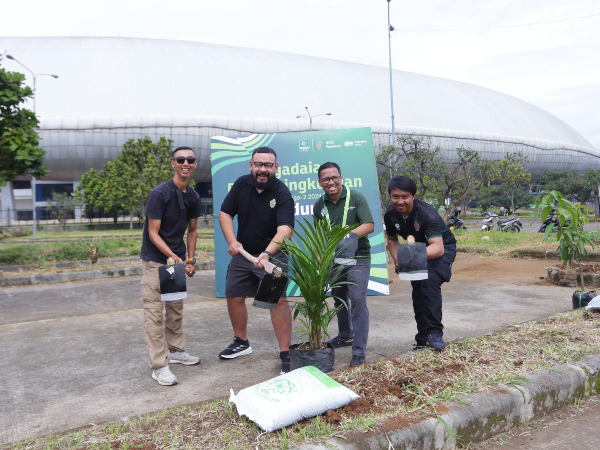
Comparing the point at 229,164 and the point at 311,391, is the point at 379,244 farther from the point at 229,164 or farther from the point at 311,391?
the point at 311,391

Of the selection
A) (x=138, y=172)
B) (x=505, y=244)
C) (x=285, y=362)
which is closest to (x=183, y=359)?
(x=285, y=362)

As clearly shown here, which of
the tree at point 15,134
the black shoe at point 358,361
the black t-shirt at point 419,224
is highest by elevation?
the tree at point 15,134

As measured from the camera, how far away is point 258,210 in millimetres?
4047

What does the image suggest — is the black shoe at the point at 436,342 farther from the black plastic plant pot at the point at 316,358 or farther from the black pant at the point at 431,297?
the black plastic plant pot at the point at 316,358

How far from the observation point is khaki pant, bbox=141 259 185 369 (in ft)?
12.3

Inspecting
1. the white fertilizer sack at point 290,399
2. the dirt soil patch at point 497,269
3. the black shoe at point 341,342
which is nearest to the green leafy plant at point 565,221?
the black shoe at point 341,342

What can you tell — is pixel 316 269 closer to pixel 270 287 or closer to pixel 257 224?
pixel 270 287

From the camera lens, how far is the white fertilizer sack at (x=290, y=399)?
249cm

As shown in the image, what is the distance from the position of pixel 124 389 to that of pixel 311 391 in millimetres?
1666

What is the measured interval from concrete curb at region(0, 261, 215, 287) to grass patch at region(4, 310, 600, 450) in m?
8.00

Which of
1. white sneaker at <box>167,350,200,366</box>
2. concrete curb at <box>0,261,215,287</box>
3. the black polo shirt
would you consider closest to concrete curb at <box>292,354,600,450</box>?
the black polo shirt

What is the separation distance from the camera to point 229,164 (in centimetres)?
692

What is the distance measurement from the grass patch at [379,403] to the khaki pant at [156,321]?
0.93m

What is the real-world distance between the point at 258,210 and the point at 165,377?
59.1 inches
